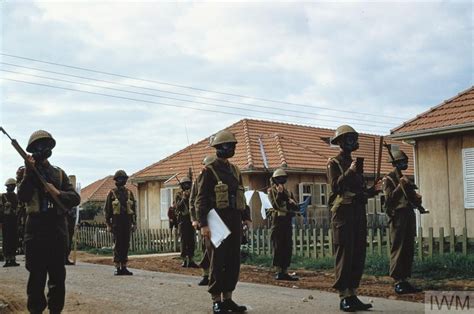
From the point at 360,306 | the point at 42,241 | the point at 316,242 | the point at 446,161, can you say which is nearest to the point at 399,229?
the point at 360,306

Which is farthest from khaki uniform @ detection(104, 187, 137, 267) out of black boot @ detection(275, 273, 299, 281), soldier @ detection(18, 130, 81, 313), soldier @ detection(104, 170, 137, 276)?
soldier @ detection(18, 130, 81, 313)

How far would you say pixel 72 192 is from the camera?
7.57 meters

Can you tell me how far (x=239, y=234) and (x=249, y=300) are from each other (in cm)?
150

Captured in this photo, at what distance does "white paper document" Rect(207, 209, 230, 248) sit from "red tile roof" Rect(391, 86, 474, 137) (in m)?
9.75

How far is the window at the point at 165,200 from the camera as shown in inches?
1145

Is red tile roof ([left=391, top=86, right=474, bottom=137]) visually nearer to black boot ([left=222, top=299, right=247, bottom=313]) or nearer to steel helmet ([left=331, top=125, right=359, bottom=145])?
steel helmet ([left=331, top=125, right=359, bottom=145])

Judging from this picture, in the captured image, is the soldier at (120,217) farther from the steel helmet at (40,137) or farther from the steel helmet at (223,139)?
the steel helmet at (40,137)

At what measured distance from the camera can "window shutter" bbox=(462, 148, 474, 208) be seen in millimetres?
16062

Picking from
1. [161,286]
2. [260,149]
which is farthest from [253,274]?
[260,149]

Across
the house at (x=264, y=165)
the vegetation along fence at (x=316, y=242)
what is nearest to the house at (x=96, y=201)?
the house at (x=264, y=165)

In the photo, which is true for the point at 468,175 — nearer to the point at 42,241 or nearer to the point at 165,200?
the point at 42,241

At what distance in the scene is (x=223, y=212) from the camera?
26.5ft

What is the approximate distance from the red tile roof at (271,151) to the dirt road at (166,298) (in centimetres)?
1198

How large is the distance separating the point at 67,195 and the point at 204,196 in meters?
1.72
